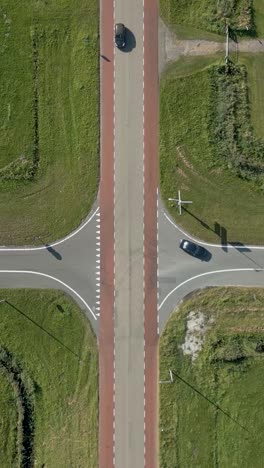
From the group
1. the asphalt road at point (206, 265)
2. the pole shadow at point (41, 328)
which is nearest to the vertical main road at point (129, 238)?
the asphalt road at point (206, 265)

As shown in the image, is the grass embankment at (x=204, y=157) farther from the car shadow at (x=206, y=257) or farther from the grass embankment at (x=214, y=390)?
the grass embankment at (x=214, y=390)

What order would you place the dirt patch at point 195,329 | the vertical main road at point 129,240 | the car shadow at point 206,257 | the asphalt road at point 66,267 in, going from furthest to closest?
the car shadow at point 206,257 → the asphalt road at point 66,267 → the dirt patch at point 195,329 → the vertical main road at point 129,240

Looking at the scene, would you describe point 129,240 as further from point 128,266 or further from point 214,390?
point 214,390

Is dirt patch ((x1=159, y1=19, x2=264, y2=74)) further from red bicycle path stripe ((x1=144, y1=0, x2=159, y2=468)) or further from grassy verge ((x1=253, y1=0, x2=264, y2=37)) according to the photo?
grassy verge ((x1=253, y1=0, x2=264, y2=37))

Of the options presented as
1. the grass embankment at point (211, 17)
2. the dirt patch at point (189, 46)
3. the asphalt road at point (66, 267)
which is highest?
the grass embankment at point (211, 17)

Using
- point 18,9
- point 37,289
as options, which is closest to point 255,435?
point 37,289

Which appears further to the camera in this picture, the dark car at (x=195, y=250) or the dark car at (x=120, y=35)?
the dark car at (x=120, y=35)

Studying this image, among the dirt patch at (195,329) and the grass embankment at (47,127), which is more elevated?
the grass embankment at (47,127)

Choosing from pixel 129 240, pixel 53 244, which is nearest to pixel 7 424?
pixel 53 244
